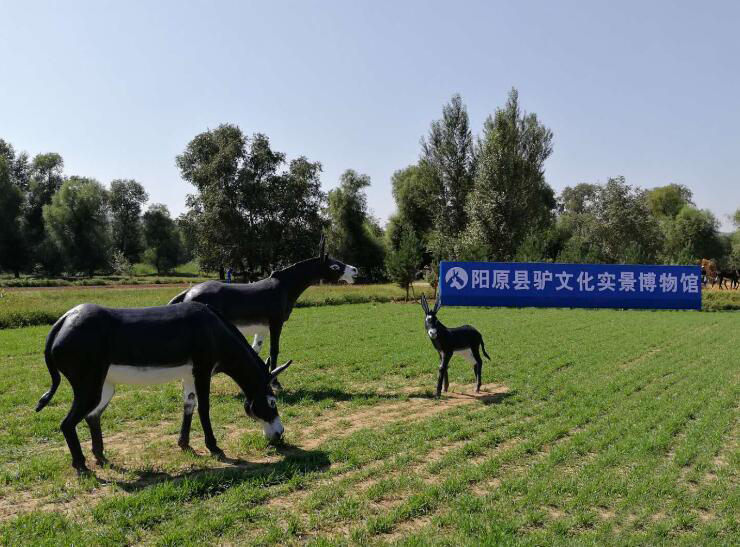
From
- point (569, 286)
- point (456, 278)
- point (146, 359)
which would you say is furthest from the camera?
point (456, 278)

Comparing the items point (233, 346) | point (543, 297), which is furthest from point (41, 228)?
point (233, 346)

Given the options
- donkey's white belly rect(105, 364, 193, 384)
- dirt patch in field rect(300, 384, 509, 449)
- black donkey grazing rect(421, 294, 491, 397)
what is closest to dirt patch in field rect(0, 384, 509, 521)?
dirt patch in field rect(300, 384, 509, 449)

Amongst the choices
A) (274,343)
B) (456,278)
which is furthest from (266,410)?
(456,278)

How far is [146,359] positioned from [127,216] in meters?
80.1

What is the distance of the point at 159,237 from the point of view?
7969cm

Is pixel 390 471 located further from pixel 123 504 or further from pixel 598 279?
pixel 598 279

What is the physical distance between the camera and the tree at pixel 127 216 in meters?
78.9

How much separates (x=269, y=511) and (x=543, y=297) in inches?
1123

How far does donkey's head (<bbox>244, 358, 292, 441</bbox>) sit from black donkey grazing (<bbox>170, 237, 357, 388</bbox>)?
3.31 meters

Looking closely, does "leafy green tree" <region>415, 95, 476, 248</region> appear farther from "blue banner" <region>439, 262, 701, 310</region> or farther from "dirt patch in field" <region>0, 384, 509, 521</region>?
"dirt patch in field" <region>0, 384, 509, 521</region>

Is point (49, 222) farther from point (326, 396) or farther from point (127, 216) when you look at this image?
point (326, 396)

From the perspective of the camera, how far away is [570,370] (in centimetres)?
1331

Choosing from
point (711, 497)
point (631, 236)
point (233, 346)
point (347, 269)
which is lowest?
point (711, 497)

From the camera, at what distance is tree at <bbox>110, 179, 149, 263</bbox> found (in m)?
78.9
